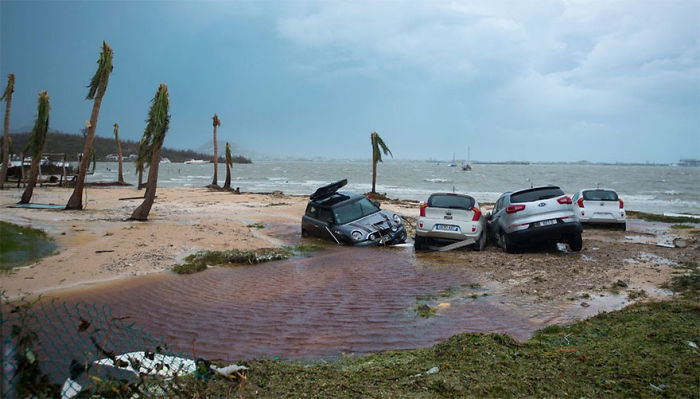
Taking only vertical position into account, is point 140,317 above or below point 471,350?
below

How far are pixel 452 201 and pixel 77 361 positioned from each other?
9937 mm

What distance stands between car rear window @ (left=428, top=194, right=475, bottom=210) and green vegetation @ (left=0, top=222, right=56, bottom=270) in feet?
31.8

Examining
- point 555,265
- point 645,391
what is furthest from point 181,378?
point 555,265

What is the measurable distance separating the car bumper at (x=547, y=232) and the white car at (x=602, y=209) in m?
6.15

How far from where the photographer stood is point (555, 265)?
985cm

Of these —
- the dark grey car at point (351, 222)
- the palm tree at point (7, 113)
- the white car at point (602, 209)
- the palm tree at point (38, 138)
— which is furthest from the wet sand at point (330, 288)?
the palm tree at point (7, 113)

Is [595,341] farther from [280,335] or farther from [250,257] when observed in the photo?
[250,257]

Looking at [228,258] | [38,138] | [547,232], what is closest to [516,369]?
[547,232]

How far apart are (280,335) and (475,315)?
2.79 m

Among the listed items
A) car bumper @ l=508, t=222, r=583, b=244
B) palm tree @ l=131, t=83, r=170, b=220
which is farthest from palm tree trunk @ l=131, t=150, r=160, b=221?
car bumper @ l=508, t=222, r=583, b=244

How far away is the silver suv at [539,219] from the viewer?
10578mm

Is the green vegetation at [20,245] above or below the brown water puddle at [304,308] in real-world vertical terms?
above

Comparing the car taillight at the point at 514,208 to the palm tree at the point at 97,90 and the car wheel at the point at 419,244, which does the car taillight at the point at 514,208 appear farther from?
the palm tree at the point at 97,90

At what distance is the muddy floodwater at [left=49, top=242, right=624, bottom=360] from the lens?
222 inches
